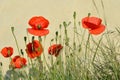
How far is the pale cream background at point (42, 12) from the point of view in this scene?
3.37m

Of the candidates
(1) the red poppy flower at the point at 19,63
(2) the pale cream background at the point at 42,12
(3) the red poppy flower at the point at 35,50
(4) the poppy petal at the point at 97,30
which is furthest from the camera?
(2) the pale cream background at the point at 42,12

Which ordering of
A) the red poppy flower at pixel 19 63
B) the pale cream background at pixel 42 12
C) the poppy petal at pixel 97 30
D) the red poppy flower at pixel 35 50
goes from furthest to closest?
the pale cream background at pixel 42 12 < the red poppy flower at pixel 19 63 < the red poppy flower at pixel 35 50 < the poppy petal at pixel 97 30

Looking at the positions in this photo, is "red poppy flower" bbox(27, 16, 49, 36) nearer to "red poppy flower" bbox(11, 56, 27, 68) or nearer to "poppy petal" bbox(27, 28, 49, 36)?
"poppy petal" bbox(27, 28, 49, 36)

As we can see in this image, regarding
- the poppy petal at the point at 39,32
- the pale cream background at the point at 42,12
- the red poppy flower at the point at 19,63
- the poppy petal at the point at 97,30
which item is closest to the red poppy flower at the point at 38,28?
the poppy petal at the point at 39,32

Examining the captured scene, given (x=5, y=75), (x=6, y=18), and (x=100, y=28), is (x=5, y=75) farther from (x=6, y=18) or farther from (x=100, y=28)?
(x=100, y=28)

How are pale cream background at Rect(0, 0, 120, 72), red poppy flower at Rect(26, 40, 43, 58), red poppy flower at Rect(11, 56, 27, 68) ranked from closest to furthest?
red poppy flower at Rect(26, 40, 43, 58) < red poppy flower at Rect(11, 56, 27, 68) < pale cream background at Rect(0, 0, 120, 72)

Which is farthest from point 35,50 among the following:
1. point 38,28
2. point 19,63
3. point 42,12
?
point 42,12

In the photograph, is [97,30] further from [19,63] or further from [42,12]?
[42,12]

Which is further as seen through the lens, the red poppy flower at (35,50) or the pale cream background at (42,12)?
the pale cream background at (42,12)

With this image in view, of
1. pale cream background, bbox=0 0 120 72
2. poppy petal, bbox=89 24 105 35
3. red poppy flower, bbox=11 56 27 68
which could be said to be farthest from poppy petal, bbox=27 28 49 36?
pale cream background, bbox=0 0 120 72

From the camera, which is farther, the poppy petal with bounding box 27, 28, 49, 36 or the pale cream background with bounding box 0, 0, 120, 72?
the pale cream background with bounding box 0, 0, 120, 72

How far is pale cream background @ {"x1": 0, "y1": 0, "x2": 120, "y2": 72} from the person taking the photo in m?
3.37

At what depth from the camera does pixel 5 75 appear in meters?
3.07

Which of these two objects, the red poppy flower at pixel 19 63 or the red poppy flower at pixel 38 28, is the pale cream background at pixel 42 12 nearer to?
the red poppy flower at pixel 19 63
